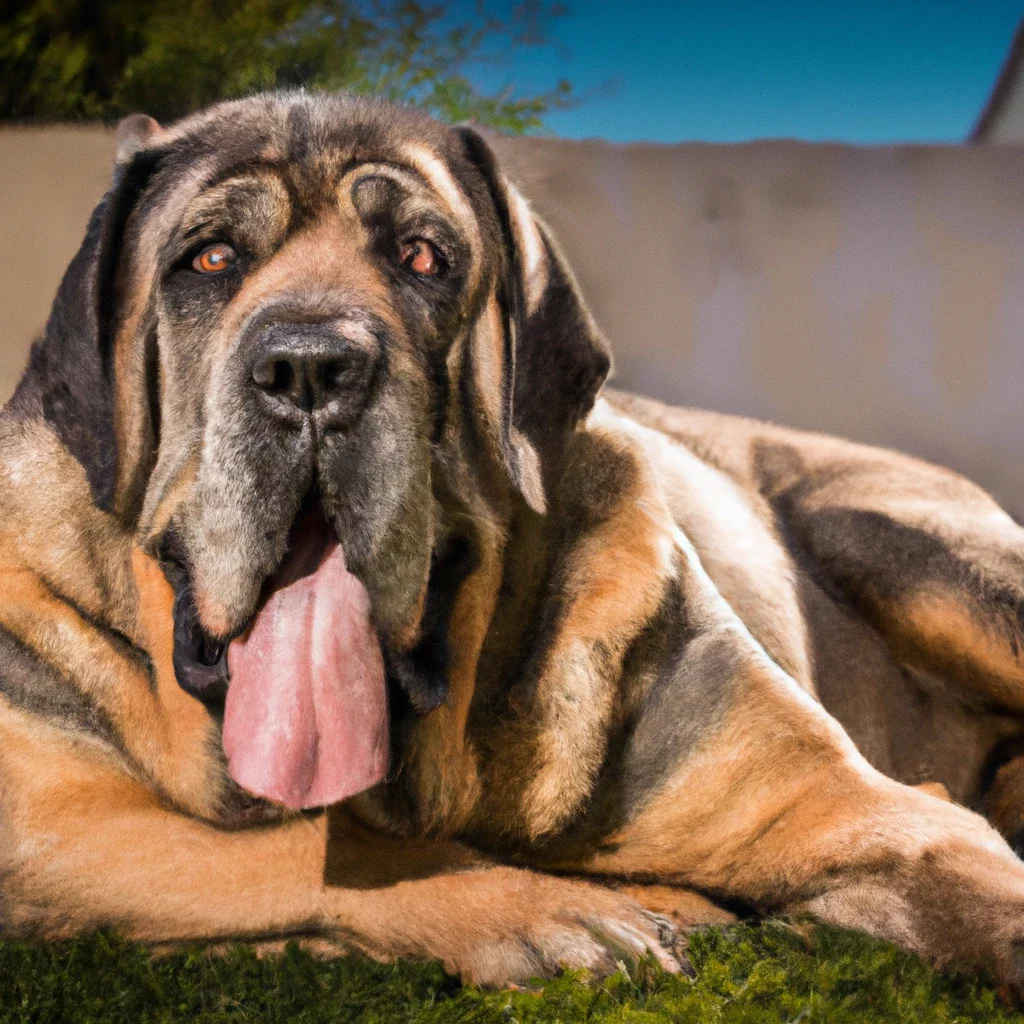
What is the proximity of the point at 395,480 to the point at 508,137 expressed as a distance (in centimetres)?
117

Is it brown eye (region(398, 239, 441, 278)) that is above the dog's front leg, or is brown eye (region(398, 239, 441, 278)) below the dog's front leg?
above

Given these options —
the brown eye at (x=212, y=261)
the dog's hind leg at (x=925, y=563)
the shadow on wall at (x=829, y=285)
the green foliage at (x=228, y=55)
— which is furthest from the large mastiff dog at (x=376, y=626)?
the dog's hind leg at (x=925, y=563)

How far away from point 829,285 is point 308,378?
170 centimetres

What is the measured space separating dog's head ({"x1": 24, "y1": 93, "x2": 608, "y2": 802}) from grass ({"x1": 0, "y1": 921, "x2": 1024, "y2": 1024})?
451 mm

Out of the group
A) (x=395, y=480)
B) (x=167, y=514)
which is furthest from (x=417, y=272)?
(x=167, y=514)

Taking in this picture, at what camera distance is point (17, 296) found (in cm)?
269

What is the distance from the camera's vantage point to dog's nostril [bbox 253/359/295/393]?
2.00m

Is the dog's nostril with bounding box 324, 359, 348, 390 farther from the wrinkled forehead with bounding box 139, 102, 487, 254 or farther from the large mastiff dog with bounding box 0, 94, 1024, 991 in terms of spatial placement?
the wrinkled forehead with bounding box 139, 102, 487, 254

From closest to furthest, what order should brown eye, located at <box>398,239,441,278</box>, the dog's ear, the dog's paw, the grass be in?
1. the grass
2. the dog's paw
3. brown eye, located at <box>398,239,441,278</box>
4. the dog's ear

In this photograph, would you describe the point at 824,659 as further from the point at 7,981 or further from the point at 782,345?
the point at 7,981

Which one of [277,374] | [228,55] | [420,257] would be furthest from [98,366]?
[228,55]

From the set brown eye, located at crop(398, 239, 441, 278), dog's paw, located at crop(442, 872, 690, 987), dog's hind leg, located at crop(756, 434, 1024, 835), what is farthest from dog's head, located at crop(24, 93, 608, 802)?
dog's hind leg, located at crop(756, 434, 1024, 835)

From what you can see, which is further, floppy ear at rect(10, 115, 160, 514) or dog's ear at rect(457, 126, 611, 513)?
dog's ear at rect(457, 126, 611, 513)

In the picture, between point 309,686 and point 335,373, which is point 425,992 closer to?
point 309,686
